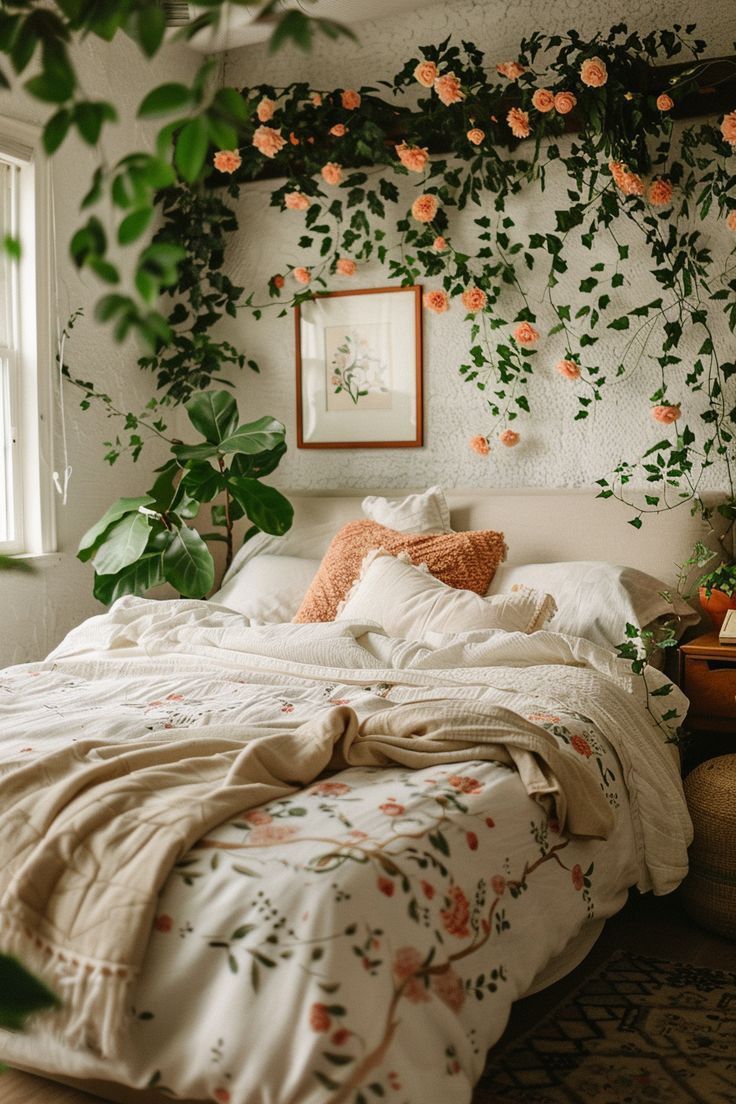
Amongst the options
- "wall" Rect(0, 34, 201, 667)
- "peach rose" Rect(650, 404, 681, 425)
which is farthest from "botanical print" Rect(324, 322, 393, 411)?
"peach rose" Rect(650, 404, 681, 425)

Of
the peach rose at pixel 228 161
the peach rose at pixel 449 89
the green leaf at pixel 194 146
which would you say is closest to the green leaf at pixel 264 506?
the peach rose at pixel 228 161

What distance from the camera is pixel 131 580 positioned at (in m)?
3.98

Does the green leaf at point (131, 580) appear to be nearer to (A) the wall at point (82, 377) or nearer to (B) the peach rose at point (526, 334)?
(A) the wall at point (82, 377)

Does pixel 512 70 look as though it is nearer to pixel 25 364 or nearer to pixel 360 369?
pixel 360 369

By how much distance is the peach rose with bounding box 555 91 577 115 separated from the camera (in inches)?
143

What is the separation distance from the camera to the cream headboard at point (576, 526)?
143 inches

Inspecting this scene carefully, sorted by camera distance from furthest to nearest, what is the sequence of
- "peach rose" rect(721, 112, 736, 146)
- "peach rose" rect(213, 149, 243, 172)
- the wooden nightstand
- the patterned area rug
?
"peach rose" rect(213, 149, 243, 172), "peach rose" rect(721, 112, 736, 146), the wooden nightstand, the patterned area rug

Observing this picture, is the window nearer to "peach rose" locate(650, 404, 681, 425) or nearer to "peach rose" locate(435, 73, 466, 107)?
"peach rose" locate(435, 73, 466, 107)

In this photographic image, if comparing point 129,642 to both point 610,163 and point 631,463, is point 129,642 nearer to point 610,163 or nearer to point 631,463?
point 631,463

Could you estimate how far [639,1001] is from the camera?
2.46m

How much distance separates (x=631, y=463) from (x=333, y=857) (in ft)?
8.21

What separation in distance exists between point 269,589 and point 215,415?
738 millimetres

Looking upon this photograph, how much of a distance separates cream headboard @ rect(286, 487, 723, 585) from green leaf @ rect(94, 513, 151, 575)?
0.83 meters

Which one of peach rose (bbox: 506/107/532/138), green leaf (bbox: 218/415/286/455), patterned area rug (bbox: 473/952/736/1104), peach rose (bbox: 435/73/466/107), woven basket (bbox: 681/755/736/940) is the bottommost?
patterned area rug (bbox: 473/952/736/1104)
